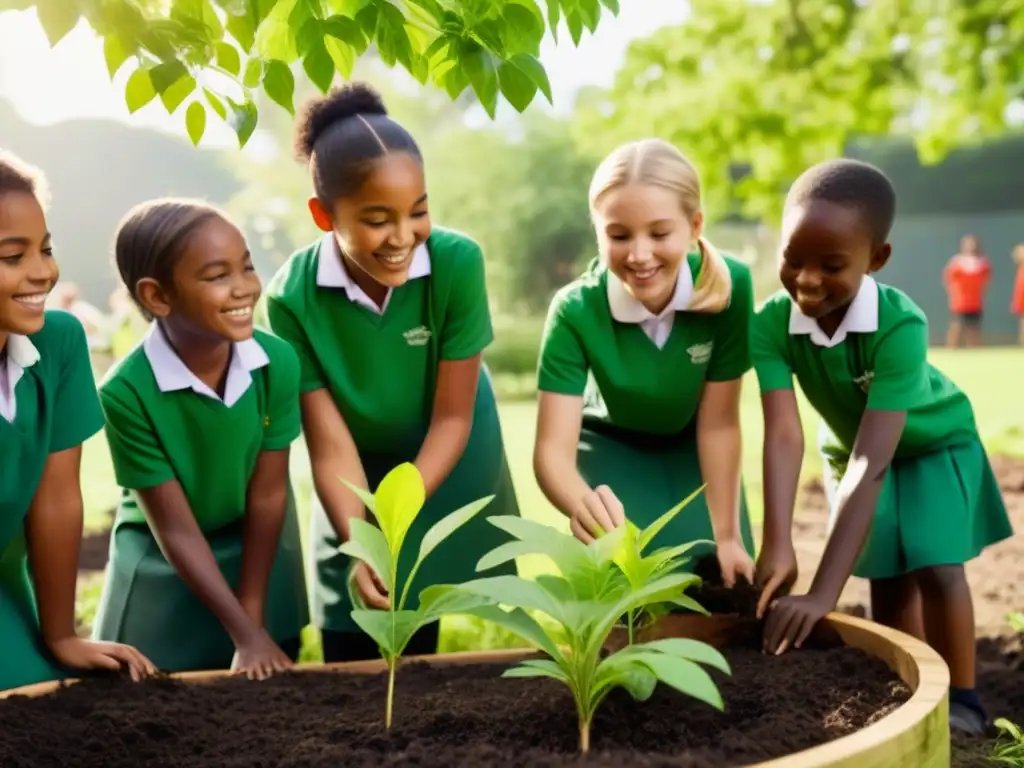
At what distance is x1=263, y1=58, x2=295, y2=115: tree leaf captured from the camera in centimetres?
194

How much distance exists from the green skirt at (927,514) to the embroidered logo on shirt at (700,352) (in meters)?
0.44

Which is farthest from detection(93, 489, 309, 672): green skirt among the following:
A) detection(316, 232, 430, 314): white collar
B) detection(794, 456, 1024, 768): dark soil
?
detection(794, 456, 1024, 768): dark soil

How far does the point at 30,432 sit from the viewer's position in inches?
88.0

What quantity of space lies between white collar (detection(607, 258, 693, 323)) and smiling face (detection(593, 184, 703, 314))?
82 millimetres

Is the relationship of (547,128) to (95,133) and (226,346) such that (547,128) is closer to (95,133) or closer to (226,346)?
(95,133)

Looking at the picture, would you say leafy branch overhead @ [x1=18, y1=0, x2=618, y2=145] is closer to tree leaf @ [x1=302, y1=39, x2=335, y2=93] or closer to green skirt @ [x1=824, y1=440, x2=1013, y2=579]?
tree leaf @ [x1=302, y1=39, x2=335, y2=93]

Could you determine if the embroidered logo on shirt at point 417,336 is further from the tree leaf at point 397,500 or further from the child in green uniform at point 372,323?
the tree leaf at point 397,500

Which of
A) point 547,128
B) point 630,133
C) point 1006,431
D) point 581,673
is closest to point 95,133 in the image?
point 547,128

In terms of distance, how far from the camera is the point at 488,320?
109 inches

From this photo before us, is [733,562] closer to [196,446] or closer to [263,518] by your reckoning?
[263,518]

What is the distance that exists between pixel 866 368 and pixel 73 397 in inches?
62.1

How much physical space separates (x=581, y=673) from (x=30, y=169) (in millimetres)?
1363

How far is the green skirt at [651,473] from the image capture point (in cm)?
279

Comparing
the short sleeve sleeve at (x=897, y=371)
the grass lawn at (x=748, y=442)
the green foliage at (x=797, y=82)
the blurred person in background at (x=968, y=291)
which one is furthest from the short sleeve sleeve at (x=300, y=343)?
the blurred person in background at (x=968, y=291)
